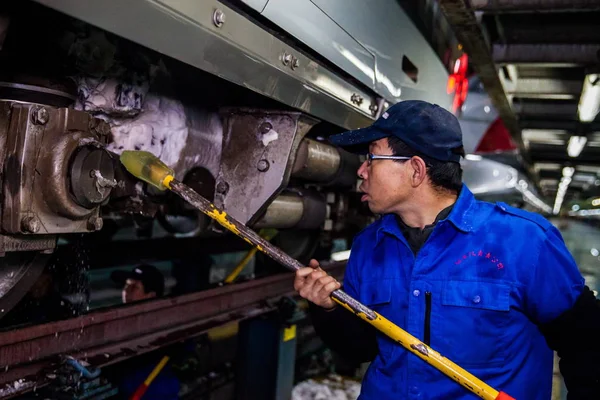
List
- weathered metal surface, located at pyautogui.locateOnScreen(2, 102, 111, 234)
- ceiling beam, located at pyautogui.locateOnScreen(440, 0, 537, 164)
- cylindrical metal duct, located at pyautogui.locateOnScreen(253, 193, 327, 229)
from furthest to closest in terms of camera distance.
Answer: ceiling beam, located at pyautogui.locateOnScreen(440, 0, 537, 164), cylindrical metal duct, located at pyautogui.locateOnScreen(253, 193, 327, 229), weathered metal surface, located at pyautogui.locateOnScreen(2, 102, 111, 234)

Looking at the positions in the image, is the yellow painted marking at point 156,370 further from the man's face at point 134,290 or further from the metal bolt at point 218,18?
the metal bolt at point 218,18

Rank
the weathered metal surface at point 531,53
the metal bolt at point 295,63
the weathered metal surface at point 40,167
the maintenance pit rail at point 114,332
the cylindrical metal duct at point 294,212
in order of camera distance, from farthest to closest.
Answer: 1. the weathered metal surface at point 531,53
2. the cylindrical metal duct at point 294,212
3. the metal bolt at point 295,63
4. the maintenance pit rail at point 114,332
5. the weathered metal surface at point 40,167

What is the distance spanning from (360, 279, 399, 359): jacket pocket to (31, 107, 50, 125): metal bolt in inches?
44.3

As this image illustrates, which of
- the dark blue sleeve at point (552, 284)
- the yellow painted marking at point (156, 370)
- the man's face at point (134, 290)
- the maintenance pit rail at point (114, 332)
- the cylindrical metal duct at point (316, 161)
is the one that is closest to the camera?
the dark blue sleeve at point (552, 284)

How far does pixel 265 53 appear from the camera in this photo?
176cm

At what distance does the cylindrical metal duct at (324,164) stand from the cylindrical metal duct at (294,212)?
0.49ft

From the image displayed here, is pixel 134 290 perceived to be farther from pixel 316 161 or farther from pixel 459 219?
pixel 459 219

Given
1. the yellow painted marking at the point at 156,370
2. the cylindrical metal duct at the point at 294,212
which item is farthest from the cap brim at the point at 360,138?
the yellow painted marking at the point at 156,370

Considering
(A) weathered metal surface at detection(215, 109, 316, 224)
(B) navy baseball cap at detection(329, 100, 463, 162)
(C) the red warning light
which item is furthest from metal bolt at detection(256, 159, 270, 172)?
(C) the red warning light

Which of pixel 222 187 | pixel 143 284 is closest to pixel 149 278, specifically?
pixel 143 284

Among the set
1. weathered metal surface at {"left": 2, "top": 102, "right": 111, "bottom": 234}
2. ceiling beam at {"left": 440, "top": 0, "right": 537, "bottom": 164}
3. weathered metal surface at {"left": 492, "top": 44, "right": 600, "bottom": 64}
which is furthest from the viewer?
weathered metal surface at {"left": 492, "top": 44, "right": 600, "bottom": 64}

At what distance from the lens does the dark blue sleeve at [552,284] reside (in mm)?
1571

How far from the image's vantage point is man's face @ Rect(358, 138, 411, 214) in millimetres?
1754

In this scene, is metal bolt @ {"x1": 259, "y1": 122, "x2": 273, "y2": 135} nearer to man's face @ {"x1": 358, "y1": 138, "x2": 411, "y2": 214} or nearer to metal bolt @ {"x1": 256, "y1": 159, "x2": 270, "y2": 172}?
metal bolt @ {"x1": 256, "y1": 159, "x2": 270, "y2": 172}
